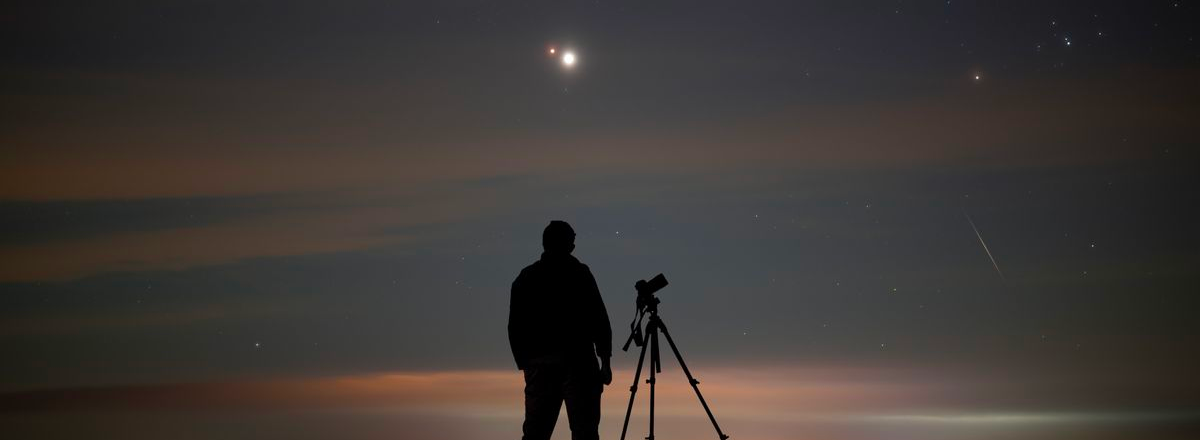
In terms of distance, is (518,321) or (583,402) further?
(518,321)

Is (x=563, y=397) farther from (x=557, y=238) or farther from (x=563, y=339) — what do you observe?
(x=557, y=238)

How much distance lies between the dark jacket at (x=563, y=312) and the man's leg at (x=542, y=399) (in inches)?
4.0

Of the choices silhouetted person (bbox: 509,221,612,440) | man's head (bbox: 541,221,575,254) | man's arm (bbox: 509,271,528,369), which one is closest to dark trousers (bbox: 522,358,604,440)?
silhouetted person (bbox: 509,221,612,440)

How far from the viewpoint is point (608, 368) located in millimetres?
7367

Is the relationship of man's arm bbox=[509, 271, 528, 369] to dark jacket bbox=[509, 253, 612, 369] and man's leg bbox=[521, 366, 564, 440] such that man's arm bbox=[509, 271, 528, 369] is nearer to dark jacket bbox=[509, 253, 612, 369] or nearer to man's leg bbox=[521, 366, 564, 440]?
dark jacket bbox=[509, 253, 612, 369]

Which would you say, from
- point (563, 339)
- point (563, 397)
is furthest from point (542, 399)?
point (563, 339)

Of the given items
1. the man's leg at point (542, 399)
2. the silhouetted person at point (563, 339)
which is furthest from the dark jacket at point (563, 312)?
the man's leg at point (542, 399)

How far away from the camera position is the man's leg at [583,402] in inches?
287

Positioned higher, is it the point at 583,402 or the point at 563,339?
the point at 563,339

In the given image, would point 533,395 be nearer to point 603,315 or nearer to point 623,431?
point 603,315

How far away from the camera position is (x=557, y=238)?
7.29 metres

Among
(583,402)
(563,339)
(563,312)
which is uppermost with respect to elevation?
(563,312)

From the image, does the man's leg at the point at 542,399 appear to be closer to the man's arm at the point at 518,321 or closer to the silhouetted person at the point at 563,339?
the silhouetted person at the point at 563,339

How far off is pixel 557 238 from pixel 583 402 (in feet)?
3.45
